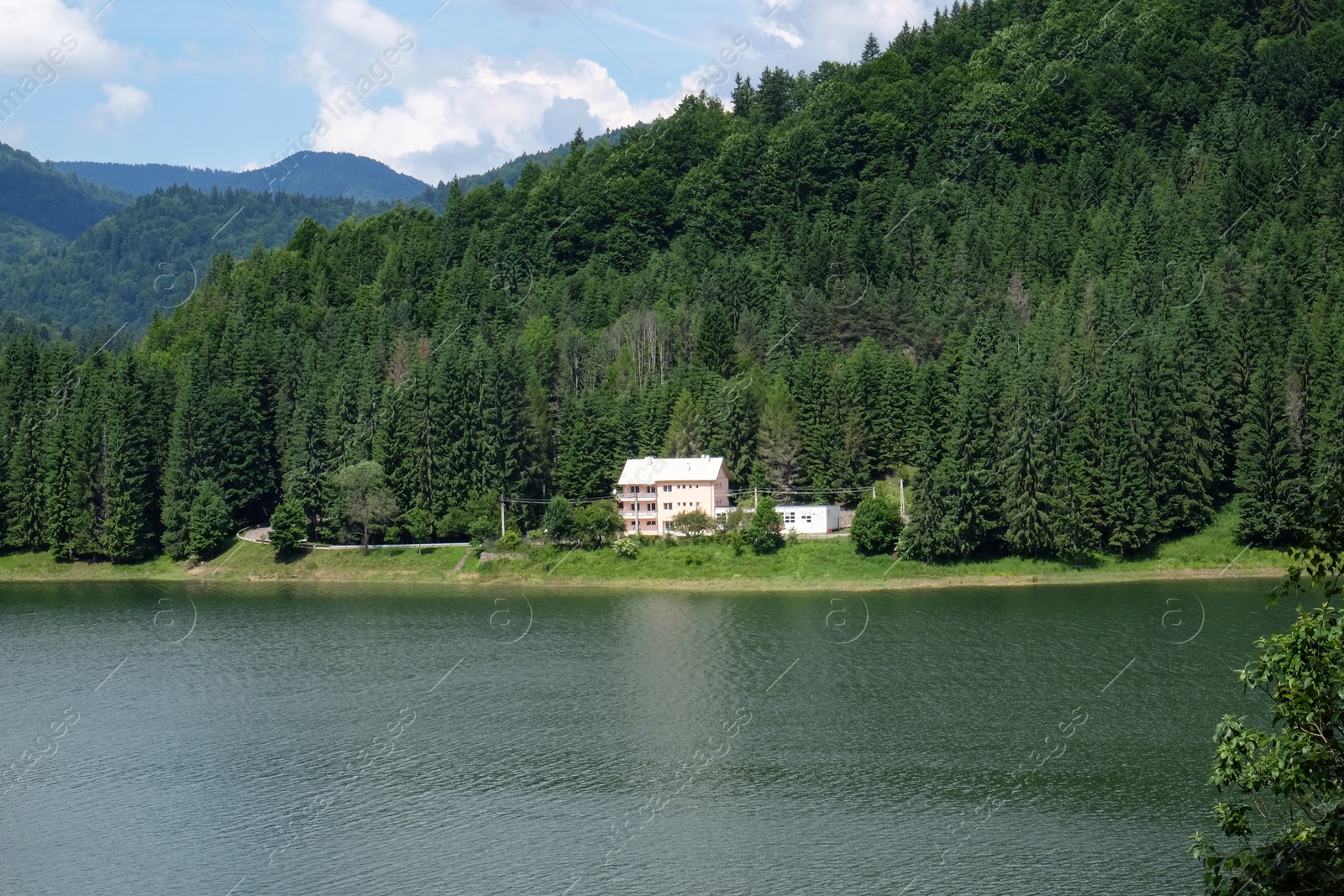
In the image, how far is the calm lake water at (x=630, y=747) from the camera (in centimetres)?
2972

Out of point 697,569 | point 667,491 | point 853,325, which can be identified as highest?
point 853,325

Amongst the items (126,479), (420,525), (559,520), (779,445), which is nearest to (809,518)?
(779,445)

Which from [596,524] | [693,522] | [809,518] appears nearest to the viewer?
[809,518]

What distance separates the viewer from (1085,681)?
146 ft

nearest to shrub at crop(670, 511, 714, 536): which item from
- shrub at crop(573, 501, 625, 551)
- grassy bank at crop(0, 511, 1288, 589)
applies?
grassy bank at crop(0, 511, 1288, 589)

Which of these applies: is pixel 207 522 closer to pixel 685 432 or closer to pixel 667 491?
pixel 667 491

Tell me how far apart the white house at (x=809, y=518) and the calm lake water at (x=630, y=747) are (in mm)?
12133

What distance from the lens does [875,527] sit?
226ft

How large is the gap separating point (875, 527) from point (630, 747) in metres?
32.6

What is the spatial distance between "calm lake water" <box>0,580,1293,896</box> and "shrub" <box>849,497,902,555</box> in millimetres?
7671

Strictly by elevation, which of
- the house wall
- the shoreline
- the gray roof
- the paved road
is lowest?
the shoreline

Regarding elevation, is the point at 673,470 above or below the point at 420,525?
above

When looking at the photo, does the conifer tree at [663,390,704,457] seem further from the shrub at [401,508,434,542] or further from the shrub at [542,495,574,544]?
the shrub at [401,508,434,542]

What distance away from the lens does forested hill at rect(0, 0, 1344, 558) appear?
7088 centimetres
